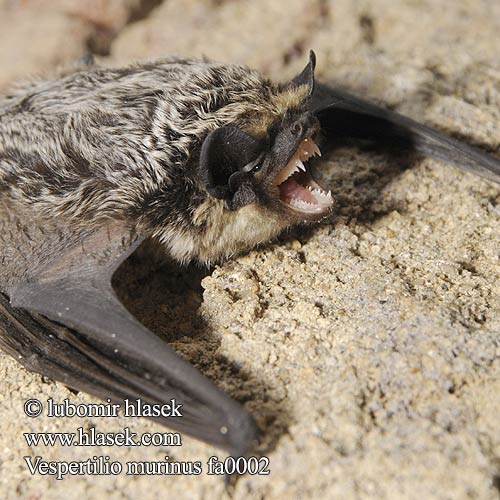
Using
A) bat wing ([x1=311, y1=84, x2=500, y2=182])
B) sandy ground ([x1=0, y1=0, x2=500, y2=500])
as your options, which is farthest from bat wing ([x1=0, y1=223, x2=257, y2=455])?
bat wing ([x1=311, y1=84, x2=500, y2=182])

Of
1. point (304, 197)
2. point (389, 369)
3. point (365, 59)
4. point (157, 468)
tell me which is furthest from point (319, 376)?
point (365, 59)

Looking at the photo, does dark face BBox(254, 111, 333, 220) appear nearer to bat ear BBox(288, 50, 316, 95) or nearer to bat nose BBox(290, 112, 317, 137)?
bat nose BBox(290, 112, 317, 137)

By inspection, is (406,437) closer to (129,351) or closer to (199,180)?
(129,351)

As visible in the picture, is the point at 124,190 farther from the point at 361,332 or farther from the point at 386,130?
the point at 386,130

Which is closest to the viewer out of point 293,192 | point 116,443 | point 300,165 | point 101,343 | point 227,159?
point 116,443

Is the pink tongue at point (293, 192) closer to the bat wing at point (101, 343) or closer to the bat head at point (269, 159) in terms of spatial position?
the bat head at point (269, 159)

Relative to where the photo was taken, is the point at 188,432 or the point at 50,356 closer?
the point at 188,432

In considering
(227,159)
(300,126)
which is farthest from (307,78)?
(227,159)

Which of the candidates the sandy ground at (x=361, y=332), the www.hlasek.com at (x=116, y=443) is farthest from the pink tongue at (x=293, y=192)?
the www.hlasek.com at (x=116, y=443)
